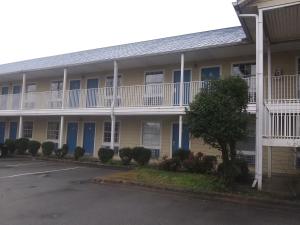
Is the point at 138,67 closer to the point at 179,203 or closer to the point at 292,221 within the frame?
the point at 179,203

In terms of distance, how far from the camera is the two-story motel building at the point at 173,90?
1081 cm

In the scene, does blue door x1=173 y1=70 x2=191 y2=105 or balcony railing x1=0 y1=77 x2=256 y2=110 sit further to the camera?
balcony railing x1=0 y1=77 x2=256 y2=110

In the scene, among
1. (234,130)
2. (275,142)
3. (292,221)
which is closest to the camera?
(292,221)

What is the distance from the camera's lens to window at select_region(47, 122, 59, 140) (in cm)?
2203

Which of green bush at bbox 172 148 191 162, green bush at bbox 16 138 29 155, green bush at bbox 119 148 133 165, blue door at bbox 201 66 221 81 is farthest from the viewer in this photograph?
green bush at bbox 16 138 29 155

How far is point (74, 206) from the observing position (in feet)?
25.8

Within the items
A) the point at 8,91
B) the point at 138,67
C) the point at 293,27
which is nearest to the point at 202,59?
the point at 138,67

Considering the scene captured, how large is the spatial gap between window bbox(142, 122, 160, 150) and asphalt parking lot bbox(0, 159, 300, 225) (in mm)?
7054

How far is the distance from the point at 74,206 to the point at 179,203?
8.39 feet

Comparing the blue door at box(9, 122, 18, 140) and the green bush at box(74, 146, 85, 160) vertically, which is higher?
the blue door at box(9, 122, 18, 140)

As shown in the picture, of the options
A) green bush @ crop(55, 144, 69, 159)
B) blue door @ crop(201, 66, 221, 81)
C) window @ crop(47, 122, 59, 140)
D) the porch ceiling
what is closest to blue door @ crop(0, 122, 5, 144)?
window @ crop(47, 122, 59, 140)

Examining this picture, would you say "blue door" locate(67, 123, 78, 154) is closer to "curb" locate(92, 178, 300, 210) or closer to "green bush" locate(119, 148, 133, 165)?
"green bush" locate(119, 148, 133, 165)

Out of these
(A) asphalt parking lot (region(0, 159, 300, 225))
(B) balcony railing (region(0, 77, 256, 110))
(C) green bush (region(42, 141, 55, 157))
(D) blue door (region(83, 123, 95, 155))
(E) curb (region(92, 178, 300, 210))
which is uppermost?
(B) balcony railing (region(0, 77, 256, 110))

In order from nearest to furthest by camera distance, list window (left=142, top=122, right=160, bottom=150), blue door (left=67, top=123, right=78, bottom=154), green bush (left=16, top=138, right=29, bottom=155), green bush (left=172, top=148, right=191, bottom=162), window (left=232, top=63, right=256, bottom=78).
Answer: green bush (left=172, top=148, right=191, bottom=162) < window (left=232, top=63, right=256, bottom=78) < window (left=142, top=122, right=160, bottom=150) < green bush (left=16, top=138, right=29, bottom=155) < blue door (left=67, top=123, right=78, bottom=154)
